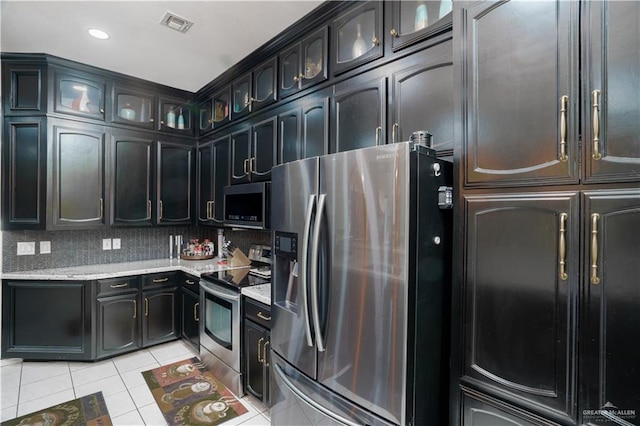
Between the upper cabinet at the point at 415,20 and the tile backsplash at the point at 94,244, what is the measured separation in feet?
7.14

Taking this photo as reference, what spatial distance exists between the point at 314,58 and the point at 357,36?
1.30 ft

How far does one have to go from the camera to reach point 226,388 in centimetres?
250

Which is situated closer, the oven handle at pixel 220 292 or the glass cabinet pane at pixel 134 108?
the oven handle at pixel 220 292

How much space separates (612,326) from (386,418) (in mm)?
845

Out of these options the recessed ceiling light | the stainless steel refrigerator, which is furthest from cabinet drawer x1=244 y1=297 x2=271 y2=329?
the recessed ceiling light

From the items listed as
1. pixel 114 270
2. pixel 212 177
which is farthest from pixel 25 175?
pixel 212 177

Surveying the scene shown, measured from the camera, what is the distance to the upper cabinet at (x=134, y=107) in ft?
10.6

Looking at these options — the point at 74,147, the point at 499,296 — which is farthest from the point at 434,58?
the point at 74,147

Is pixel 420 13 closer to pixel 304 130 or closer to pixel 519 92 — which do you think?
pixel 519 92

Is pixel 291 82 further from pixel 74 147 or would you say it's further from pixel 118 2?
pixel 74 147

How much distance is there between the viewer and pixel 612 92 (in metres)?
0.87

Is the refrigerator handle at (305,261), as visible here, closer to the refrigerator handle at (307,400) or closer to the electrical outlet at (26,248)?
the refrigerator handle at (307,400)

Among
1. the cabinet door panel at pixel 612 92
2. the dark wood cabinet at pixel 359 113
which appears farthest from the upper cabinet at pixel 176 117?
the cabinet door panel at pixel 612 92

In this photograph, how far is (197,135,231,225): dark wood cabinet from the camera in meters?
3.21
